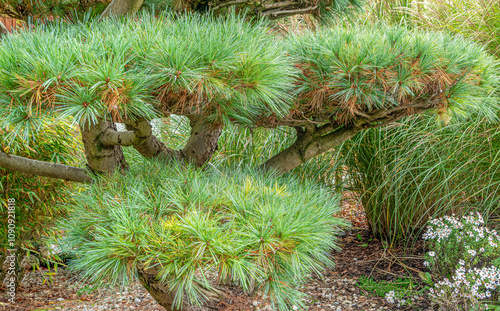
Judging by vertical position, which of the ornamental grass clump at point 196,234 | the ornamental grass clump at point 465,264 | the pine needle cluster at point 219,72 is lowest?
the ornamental grass clump at point 465,264

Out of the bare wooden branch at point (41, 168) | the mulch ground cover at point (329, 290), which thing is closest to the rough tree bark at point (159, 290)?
the mulch ground cover at point (329, 290)

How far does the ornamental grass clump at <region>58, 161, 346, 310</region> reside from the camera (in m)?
0.72

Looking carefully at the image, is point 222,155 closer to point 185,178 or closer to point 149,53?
point 185,178

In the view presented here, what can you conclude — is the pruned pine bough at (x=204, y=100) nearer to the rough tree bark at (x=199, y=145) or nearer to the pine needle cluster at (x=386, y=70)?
the pine needle cluster at (x=386, y=70)

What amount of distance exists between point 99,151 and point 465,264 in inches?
53.0

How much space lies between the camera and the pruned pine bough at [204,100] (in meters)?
0.70

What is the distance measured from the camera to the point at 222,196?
88 cm

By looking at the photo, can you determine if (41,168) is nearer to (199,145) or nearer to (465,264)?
(199,145)

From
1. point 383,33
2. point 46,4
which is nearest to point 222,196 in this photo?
point 383,33

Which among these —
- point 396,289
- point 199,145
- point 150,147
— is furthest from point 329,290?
point 150,147

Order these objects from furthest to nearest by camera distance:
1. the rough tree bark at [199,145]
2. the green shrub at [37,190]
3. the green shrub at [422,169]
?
the green shrub at [422,169] → the green shrub at [37,190] → the rough tree bark at [199,145]

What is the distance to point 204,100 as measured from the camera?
2.72ft

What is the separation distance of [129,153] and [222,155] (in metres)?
0.49

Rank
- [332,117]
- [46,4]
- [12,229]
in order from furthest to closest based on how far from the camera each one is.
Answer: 1. [12,229]
2. [46,4]
3. [332,117]
